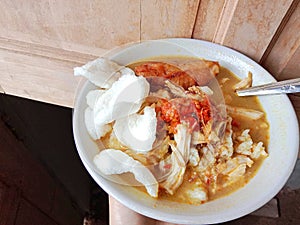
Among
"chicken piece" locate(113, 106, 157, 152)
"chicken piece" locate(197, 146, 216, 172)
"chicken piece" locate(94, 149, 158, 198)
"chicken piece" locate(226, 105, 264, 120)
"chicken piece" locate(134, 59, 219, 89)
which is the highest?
"chicken piece" locate(134, 59, 219, 89)

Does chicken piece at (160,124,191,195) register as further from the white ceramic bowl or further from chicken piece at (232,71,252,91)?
chicken piece at (232,71,252,91)

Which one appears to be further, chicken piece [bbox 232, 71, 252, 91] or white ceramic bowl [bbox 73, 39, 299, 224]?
chicken piece [bbox 232, 71, 252, 91]

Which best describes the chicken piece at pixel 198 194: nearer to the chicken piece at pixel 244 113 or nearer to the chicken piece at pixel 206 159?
the chicken piece at pixel 206 159

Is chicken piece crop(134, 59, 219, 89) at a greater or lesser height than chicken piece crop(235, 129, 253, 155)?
greater

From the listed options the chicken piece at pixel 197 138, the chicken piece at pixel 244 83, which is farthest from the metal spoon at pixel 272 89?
the chicken piece at pixel 197 138

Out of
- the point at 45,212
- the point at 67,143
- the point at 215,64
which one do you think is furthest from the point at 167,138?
the point at 67,143

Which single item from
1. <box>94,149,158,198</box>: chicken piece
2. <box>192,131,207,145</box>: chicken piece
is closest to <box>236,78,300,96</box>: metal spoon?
<box>192,131,207,145</box>: chicken piece
